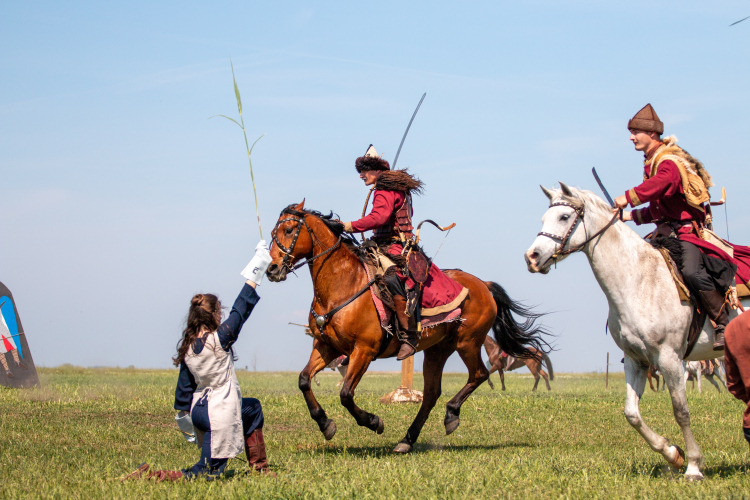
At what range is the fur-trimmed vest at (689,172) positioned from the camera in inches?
275

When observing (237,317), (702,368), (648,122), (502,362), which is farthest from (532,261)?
(702,368)

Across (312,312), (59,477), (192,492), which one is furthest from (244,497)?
(312,312)

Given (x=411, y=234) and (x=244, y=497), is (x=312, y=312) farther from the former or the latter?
(x=244, y=497)

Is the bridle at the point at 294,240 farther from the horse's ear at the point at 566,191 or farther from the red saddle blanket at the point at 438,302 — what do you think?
the horse's ear at the point at 566,191

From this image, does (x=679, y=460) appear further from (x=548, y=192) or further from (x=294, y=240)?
(x=294, y=240)

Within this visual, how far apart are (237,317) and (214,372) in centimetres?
48

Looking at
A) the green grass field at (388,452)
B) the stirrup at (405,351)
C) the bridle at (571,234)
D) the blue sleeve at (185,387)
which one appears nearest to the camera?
the green grass field at (388,452)

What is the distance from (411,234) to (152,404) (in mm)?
6742

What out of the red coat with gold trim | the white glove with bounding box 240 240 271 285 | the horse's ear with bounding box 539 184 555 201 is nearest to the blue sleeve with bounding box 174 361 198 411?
the white glove with bounding box 240 240 271 285

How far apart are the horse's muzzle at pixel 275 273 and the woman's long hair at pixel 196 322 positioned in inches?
75.8

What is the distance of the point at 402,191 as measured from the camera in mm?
8875

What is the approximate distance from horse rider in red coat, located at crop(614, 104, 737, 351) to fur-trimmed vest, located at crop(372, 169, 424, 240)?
2627mm

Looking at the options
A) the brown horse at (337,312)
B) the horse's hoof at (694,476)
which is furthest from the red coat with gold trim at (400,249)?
the horse's hoof at (694,476)

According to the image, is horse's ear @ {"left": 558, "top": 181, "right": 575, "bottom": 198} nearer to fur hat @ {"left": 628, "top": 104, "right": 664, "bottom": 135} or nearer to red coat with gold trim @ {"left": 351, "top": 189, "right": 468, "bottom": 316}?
fur hat @ {"left": 628, "top": 104, "right": 664, "bottom": 135}
